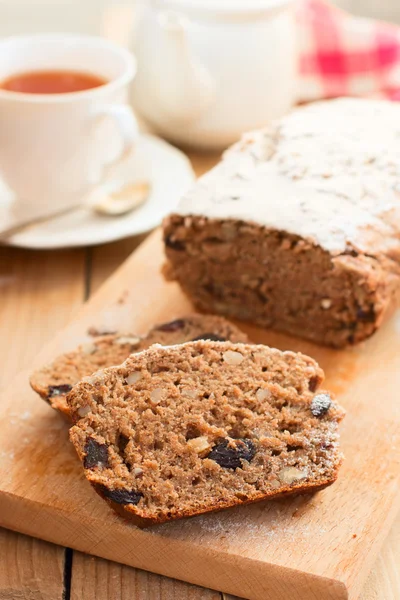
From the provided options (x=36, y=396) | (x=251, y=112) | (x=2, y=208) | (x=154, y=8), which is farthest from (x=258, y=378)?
(x=154, y=8)

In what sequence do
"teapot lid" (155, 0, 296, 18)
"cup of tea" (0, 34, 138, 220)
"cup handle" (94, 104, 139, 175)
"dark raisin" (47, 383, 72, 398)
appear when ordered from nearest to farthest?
1. "dark raisin" (47, 383, 72, 398)
2. "cup of tea" (0, 34, 138, 220)
3. "cup handle" (94, 104, 139, 175)
4. "teapot lid" (155, 0, 296, 18)

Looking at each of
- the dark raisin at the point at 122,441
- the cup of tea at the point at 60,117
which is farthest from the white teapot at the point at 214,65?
the dark raisin at the point at 122,441

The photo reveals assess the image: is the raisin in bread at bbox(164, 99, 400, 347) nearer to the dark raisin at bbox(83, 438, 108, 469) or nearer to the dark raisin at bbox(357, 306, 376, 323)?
the dark raisin at bbox(357, 306, 376, 323)

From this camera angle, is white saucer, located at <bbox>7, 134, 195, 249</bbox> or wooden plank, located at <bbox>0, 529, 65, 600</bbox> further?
white saucer, located at <bbox>7, 134, 195, 249</bbox>

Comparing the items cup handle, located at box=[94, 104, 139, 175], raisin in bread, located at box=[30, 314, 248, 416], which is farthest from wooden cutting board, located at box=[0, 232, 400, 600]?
cup handle, located at box=[94, 104, 139, 175]

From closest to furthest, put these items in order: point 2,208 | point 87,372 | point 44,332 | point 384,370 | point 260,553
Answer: point 260,553 < point 87,372 < point 384,370 < point 44,332 < point 2,208

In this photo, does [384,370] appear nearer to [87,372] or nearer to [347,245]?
[347,245]

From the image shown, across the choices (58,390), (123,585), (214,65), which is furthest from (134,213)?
(123,585)
